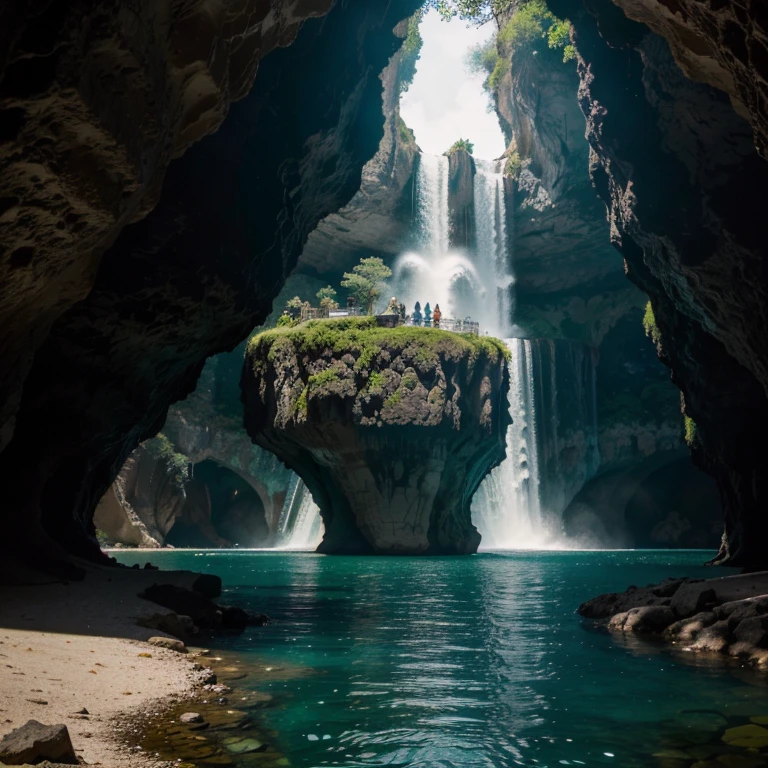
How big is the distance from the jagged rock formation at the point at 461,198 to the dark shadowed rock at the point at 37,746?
55847mm

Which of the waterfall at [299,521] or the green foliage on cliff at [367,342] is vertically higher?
the green foliage on cliff at [367,342]

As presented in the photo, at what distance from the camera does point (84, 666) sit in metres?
8.48

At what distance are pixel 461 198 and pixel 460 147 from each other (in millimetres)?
3992

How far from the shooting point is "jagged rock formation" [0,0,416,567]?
16.8m

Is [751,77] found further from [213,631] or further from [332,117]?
[332,117]

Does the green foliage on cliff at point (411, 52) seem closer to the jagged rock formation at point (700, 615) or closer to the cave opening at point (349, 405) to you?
the cave opening at point (349, 405)

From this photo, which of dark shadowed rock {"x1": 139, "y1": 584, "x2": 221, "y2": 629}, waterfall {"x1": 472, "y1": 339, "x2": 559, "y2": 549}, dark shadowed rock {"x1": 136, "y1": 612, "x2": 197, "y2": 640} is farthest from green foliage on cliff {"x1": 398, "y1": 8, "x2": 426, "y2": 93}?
dark shadowed rock {"x1": 136, "y1": 612, "x2": 197, "y2": 640}

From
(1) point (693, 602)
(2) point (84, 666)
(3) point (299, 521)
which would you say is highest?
(3) point (299, 521)

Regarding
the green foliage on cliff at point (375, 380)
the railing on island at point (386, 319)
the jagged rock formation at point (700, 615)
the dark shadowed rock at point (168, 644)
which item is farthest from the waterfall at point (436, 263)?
the dark shadowed rock at point (168, 644)

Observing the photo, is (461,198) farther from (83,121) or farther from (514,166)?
(83,121)

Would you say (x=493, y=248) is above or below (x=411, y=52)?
below

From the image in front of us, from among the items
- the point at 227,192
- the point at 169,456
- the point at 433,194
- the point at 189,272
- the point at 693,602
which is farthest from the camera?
the point at 433,194

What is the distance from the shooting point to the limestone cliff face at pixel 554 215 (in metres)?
53.6

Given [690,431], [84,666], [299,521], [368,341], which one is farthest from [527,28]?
[84,666]
